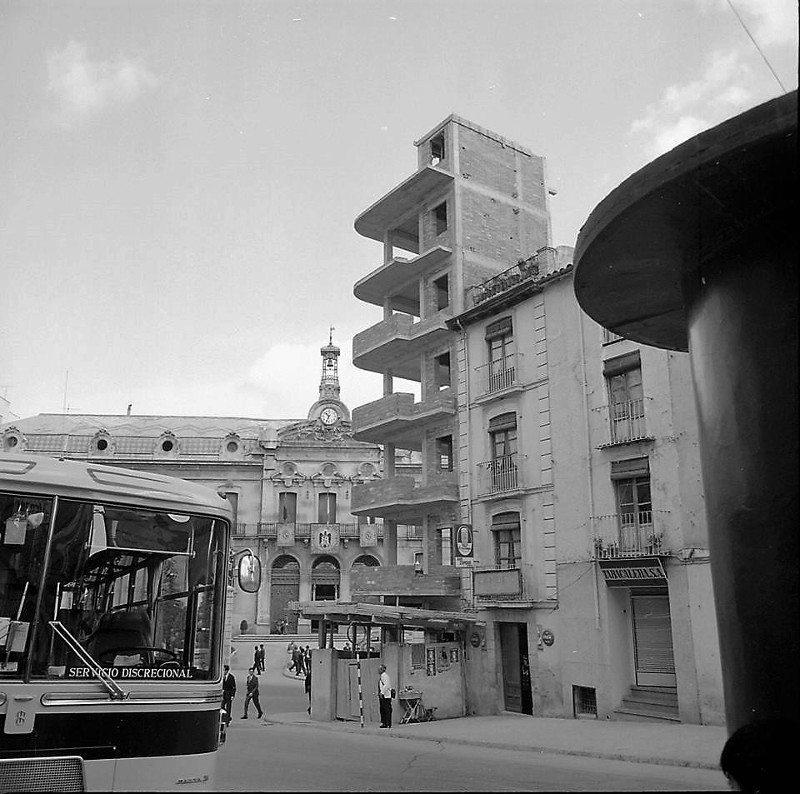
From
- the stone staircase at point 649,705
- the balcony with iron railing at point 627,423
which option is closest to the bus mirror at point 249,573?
the stone staircase at point 649,705

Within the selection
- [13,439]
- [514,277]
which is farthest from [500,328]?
[13,439]

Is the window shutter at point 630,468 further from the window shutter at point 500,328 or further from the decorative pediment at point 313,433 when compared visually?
the decorative pediment at point 313,433

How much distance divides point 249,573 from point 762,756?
4.67 m

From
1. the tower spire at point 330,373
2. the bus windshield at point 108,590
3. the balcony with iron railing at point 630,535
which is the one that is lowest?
the bus windshield at point 108,590

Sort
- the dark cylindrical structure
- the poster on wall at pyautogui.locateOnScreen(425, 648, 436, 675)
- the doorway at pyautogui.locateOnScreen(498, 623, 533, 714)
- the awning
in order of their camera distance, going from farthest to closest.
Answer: the doorway at pyautogui.locateOnScreen(498, 623, 533, 714) < the poster on wall at pyautogui.locateOnScreen(425, 648, 436, 675) < the awning < the dark cylindrical structure

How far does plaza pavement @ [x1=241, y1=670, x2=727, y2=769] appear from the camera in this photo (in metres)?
12.6

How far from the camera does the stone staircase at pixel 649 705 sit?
16750mm

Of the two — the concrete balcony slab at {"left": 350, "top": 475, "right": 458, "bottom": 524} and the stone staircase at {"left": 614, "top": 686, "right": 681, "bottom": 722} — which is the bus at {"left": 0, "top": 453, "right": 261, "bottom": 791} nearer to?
the stone staircase at {"left": 614, "top": 686, "right": 681, "bottom": 722}

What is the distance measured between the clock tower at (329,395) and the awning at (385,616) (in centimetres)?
3213

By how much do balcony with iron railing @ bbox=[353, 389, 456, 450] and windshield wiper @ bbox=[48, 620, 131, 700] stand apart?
19.0 m

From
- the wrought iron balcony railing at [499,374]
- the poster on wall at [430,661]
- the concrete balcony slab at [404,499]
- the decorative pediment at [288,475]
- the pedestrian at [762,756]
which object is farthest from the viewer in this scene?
the decorative pediment at [288,475]

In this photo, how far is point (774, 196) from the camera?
2551mm

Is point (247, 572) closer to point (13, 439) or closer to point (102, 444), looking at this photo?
point (102, 444)

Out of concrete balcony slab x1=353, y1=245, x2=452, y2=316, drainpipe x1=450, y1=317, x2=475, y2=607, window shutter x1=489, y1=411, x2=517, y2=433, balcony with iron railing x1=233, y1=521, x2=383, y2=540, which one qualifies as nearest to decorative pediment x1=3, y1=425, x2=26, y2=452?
balcony with iron railing x1=233, y1=521, x2=383, y2=540
